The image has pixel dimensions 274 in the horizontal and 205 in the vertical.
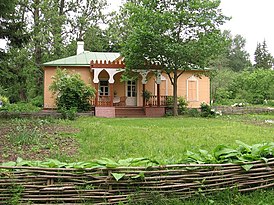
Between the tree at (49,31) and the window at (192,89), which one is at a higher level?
the tree at (49,31)

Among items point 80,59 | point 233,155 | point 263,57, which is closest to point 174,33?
point 80,59

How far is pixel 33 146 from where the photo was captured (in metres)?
7.62

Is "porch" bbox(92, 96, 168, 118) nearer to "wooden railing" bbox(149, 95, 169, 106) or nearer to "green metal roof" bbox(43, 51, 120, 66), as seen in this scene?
"wooden railing" bbox(149, 95, 169, 106)

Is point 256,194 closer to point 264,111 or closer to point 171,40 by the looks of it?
point 171,40

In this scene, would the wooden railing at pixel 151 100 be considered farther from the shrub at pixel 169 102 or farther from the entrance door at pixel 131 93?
the entrance door at pixel 131 93

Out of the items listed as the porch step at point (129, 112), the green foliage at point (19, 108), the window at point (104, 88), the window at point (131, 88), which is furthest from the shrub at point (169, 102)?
the green foliage at point (19, 108)

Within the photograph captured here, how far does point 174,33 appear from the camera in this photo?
18.5 meters

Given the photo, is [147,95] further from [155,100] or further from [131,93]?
[131,93]

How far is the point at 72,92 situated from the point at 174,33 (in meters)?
6.91

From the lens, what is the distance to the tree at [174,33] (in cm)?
1738

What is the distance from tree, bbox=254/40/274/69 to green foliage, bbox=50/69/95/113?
5124cm

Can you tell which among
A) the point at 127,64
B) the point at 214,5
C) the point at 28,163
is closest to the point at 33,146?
the point at 28,163

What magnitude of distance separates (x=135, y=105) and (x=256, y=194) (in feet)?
65.2

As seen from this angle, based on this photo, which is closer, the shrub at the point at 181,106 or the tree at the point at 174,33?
the tree at the point at 174,33
